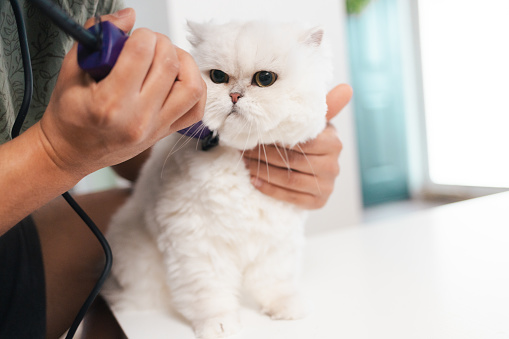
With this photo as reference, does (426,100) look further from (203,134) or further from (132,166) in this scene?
(203,134)

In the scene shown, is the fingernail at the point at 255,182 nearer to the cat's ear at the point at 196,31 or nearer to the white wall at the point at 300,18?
the cat's ear at the point at 196,31

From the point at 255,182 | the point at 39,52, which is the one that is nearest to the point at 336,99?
the point at 255,182

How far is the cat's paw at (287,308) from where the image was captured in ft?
1.81

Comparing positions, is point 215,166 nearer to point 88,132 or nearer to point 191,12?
point 88,132

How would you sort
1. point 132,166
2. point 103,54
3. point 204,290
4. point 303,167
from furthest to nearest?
point 132,166 < point 303,167 < point 204,290 < point 103,54

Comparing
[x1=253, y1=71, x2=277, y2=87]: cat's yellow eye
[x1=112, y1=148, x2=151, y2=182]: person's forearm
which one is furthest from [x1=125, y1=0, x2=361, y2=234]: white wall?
[x1=253, y1=71, x2=277, y2=87]: cat's yellow eye

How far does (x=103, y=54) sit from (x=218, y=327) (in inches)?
15.7

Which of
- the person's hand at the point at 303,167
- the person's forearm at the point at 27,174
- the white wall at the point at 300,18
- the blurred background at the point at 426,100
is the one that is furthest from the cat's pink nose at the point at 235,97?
the blurred background at the point at 426,100

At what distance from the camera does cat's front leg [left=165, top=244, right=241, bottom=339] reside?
531mm

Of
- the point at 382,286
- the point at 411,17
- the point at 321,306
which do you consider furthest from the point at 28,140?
the point at 411,17

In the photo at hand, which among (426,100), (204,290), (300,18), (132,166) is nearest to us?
(204,290)

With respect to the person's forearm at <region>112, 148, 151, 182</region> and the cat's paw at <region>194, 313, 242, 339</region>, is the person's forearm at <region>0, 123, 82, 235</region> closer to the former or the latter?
the cat's paw at <region>194, 313, 242, 339</region>

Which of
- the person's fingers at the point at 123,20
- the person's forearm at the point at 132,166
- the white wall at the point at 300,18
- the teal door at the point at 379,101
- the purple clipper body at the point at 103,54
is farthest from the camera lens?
the teal door at the point at 379,101

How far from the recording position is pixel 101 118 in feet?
1.07
